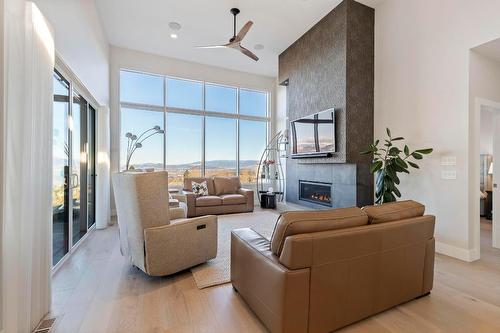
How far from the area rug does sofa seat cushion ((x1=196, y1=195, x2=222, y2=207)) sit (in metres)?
0.35

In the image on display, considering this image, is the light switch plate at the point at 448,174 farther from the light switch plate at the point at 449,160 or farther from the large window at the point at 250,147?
the large window at the point at 250,147

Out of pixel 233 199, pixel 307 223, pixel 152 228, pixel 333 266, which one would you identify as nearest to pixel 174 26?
pixel 233 199

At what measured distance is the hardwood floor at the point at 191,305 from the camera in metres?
1.79

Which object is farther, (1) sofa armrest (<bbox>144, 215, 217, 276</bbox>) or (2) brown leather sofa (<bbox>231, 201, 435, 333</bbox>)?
(1) sofa armrest (<bbox>144, 215, 217, 276</bbox>)

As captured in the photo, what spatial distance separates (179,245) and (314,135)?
3.59 m

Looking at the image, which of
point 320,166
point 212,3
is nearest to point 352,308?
point 320,166

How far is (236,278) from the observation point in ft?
7.11

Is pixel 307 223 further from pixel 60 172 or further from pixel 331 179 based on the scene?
pixel 331 179

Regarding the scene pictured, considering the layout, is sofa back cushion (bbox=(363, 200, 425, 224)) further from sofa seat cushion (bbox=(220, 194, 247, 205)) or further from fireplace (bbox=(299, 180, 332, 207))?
sofa seat cushion (bbox=(220, 194, 247, 205))

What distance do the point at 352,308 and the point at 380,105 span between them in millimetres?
3807

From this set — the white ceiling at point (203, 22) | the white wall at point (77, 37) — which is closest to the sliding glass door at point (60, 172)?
the white wall at point (77, 37)

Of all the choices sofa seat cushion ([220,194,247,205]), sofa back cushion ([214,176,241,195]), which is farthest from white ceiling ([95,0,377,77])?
sofa seat cushion ([220,194,247,205])

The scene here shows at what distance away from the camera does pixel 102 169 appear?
4.70 meters

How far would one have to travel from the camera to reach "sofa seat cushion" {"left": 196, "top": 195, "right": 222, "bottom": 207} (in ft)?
17.8
